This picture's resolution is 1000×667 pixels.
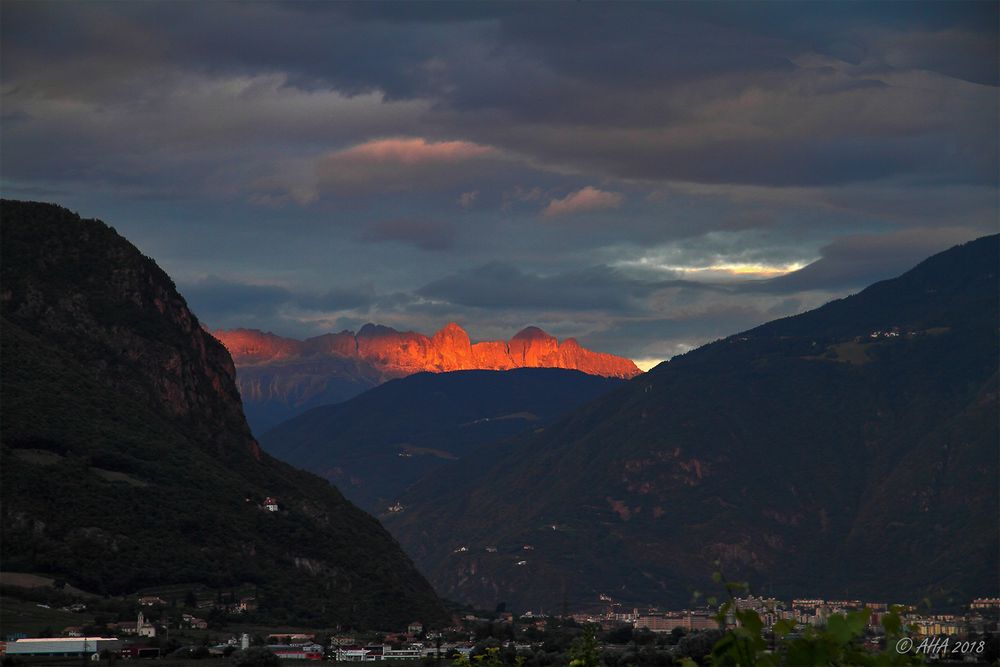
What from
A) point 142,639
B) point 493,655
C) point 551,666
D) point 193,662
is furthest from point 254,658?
point 493,655

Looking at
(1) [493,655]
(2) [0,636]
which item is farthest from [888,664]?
(2) [0,636]

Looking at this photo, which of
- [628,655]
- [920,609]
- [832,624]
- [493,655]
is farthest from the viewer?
[628,655]

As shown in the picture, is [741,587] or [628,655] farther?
[628,655]

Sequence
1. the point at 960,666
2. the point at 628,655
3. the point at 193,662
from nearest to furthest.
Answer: the point at 960,666 → the point at 628,655 → the point at 193,662

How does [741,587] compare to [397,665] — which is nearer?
[741,587]

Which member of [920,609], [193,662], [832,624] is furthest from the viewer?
[193,662]

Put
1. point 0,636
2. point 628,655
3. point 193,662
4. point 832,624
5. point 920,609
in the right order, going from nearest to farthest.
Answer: point 832,624, point 920,609, point 628,655, point 193,662, point 0,636

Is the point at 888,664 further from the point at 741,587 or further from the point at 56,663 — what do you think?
the point at 56,663

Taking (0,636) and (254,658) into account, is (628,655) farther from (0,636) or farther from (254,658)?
(0,636)

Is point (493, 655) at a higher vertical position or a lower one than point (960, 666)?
higher
